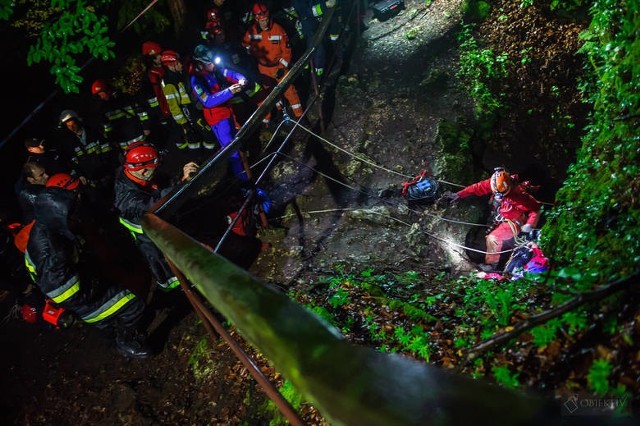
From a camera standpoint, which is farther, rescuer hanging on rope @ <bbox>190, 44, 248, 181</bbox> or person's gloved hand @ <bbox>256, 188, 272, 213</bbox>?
rescuer hanging on rope @ <bbox>190, 44, 248, 181</bbox>

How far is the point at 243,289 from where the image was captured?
1312mm

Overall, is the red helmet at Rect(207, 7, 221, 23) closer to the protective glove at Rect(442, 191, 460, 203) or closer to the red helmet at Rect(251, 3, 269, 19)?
the red helmet at Rect(251, 3, 269, 19)

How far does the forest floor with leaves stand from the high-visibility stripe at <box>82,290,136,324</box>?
67 cm

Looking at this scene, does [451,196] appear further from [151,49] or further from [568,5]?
[151,49]

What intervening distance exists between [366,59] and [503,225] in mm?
5616

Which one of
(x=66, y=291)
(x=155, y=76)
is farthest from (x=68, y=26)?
(x=66, y=291)

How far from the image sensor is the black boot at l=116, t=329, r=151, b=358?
4562mm

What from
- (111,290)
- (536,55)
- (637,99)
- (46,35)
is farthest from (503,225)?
(46,35)

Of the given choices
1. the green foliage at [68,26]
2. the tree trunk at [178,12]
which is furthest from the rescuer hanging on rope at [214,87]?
the tree trunk at [178,12]

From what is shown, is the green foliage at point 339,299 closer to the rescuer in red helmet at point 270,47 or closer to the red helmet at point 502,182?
the red helmet at point 502,182

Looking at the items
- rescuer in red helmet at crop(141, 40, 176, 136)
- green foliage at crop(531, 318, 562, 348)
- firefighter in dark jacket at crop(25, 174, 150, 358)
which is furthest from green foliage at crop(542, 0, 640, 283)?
rescuer in red helmet at crop(141, 40, 176, 136)

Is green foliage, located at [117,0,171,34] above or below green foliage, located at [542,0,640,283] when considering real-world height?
above

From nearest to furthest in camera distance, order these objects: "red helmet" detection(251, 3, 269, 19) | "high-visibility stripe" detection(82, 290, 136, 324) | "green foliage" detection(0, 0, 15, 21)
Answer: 1. "high-visibility stripe" detection(82, 290, 136, 324)
2. "green foliage" detection(0, 0, 15, 21)
3. "red helmet" detection(251, 3, 269, 19)

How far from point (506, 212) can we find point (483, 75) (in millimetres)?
3225
